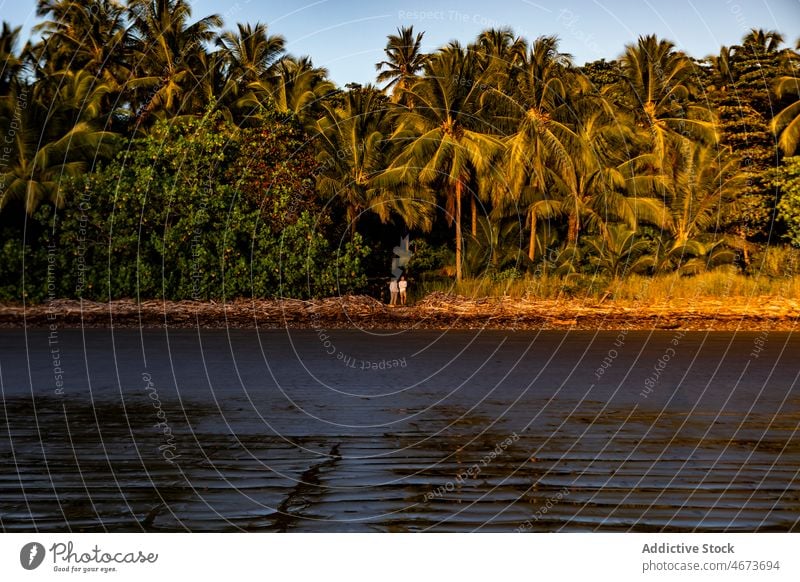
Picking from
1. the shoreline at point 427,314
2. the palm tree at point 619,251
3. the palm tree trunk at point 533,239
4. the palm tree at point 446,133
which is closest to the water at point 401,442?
the shoreline at point 427,314

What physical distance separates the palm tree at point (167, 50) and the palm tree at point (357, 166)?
8.57m

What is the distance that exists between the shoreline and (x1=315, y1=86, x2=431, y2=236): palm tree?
5.17 metres

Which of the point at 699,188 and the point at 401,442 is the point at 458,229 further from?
the point at 401,442

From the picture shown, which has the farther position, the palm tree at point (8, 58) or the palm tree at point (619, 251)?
the palm tree at point (619, 251)

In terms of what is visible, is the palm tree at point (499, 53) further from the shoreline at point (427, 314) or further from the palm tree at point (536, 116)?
the shoreline at point (427, 314)

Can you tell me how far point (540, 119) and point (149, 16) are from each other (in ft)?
63.8

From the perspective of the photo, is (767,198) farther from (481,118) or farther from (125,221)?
(125,221)

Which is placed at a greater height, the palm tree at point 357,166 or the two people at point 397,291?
the palm tree at point 357,166

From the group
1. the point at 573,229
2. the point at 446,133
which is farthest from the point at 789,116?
the point at 446,133

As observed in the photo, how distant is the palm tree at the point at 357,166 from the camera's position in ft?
133

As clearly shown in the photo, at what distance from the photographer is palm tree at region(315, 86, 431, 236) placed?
40.4 meters

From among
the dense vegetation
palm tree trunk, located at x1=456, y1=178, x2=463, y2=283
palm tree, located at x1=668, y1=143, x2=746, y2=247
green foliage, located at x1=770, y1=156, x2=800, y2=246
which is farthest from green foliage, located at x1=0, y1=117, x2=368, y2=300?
green foliage, located at x1=770, y1=156, x2=800, y2=246
